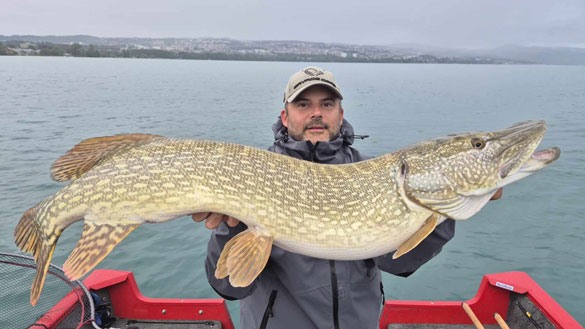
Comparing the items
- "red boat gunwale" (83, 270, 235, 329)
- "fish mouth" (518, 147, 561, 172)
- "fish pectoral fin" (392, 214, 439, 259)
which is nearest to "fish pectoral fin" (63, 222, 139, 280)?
"fish pectoral fin" (392, 214, 439, 259)

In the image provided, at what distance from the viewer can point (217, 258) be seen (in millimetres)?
2061

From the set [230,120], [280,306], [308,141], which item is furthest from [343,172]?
[230,120]

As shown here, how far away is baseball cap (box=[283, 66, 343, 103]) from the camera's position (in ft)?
8.42

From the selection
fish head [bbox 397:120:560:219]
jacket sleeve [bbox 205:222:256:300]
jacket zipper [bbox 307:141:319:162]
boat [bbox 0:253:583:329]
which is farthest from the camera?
boat [bbox 0:253:583:329]

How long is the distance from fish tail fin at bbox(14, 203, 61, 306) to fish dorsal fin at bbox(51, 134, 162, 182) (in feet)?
0.68

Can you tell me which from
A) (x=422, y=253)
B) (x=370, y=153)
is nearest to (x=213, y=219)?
(x=422, y=253)

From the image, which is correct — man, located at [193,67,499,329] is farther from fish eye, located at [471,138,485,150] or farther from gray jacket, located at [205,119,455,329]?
fish eye, located at [471,138,485,150]

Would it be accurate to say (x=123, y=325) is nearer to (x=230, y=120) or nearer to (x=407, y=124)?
(x=230, y=120)

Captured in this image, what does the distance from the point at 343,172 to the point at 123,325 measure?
2478 mm

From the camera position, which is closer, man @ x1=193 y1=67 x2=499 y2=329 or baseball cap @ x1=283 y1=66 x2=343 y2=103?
man @ x1=193 y1=67 x2=499 y2=329

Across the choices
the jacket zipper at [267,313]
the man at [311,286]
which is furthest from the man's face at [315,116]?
the jacket zipper at [267,313]

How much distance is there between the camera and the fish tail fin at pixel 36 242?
5.85ft

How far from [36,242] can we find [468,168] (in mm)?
2223

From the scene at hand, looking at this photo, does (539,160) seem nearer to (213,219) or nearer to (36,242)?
(213,219)
